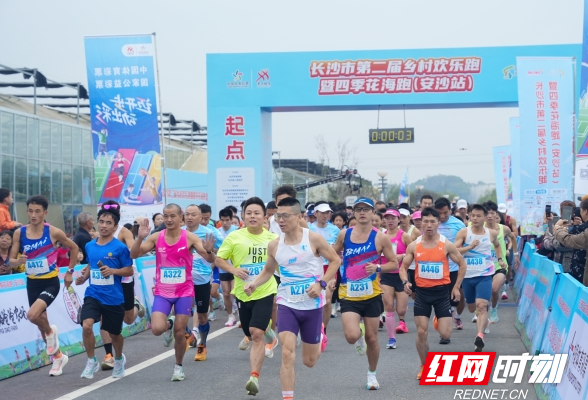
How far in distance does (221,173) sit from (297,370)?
51.3 feet

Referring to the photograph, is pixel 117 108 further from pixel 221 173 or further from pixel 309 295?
pixel 309 295

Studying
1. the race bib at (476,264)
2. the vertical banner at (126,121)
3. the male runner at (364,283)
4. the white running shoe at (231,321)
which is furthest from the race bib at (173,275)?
the vertical banner at (126,121)

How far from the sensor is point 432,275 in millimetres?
9250

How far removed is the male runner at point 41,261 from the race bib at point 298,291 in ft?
10.9

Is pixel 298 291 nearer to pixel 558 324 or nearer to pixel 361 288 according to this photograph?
pixel 361 288

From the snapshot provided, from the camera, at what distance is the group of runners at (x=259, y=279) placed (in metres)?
7.51

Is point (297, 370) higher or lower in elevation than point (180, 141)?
lower

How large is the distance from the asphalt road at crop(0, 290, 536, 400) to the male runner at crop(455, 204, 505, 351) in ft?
2.14

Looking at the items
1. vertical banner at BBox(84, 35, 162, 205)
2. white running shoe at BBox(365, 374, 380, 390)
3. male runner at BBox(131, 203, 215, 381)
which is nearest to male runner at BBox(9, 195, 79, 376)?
male runner at BBox(131, 203, 215, 381)

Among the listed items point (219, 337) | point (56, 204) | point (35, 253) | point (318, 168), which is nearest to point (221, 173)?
point (56, 204)

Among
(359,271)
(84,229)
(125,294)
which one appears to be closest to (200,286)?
(125,294)

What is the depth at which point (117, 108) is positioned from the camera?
17.2 meters

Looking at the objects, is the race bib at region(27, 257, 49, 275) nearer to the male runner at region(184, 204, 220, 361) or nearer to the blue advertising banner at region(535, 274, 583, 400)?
the male runner at region(184, 204, 220, 361)

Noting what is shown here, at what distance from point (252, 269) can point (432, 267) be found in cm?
207
